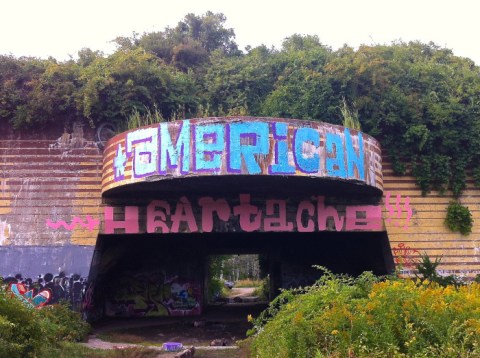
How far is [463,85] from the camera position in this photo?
1847cm

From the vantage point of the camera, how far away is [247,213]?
628 inches

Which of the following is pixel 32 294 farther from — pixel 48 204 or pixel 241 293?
pixel 241 293

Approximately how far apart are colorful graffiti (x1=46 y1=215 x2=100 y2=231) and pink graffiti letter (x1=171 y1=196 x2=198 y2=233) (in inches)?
92.9

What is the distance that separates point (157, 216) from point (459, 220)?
9510 mm

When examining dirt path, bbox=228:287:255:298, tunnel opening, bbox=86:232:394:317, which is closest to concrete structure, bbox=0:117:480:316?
tunnel opening, bbox=86:232:394:317

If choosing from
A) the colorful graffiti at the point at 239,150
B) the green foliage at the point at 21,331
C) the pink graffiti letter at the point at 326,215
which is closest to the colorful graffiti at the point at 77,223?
the colorful graffiti at the point at 239,150

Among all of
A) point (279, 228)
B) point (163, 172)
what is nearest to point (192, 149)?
point (163, 172)

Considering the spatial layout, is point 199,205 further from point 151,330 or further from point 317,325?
point 317,325

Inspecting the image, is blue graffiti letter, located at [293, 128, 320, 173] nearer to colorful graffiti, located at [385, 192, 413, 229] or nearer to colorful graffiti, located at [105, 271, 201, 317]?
colorful graffiti, located at [385, 192, 413, 229]

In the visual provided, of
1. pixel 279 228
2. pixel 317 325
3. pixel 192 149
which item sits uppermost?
pixel 192 149

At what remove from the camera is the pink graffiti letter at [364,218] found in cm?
1620

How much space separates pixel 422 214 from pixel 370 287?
8.86 meters

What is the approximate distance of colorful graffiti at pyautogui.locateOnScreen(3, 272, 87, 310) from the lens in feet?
49.2

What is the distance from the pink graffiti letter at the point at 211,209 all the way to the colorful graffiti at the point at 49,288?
4013 millimetres
